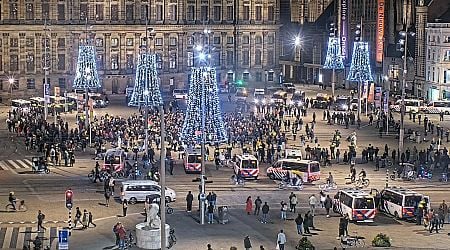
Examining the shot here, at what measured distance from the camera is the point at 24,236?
172ft

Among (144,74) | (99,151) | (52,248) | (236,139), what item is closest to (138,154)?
(99,151)

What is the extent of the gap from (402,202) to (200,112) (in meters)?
20.3

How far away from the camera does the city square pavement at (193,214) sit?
51.7m

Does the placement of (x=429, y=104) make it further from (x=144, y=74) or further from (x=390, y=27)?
(x=144, y=74)

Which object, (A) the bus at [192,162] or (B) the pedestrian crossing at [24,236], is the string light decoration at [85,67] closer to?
(A) the bus at [192,162]

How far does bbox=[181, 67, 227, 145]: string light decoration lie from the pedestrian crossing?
19720 millimetres

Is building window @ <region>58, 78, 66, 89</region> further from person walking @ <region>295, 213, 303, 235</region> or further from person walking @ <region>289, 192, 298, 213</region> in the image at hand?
person walking @ <region>295, 213, 303, 235</region>

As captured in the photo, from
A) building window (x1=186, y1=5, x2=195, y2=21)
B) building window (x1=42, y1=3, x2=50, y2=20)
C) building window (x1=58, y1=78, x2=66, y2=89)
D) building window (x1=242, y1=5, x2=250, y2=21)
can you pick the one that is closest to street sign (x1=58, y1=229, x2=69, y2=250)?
building window (x1=58, y1=78, x2=66, y2=89)

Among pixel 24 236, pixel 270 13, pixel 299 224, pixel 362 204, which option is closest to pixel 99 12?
pixel 270 13

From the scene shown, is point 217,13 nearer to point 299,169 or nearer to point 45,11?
point 45,11

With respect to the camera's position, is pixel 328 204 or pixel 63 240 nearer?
pixel 63 240

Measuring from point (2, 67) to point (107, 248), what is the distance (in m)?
85.6

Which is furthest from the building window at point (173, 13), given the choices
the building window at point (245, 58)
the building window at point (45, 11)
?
the building window at point (45, 11)

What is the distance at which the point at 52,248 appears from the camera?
49906mm
